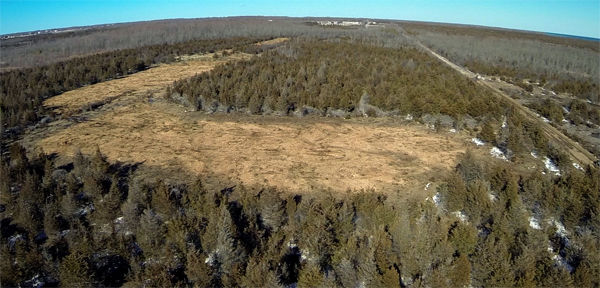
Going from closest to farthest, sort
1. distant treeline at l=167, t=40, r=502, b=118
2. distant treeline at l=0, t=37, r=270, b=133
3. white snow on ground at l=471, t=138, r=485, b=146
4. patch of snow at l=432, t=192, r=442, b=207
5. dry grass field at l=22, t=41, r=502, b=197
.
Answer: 1. patch of snow at l=432, t=192, r=442, b=207
2. dry grass field at l=22, t=41, r=502, b=197
3. white snow on ground at l=471, t=138, r=485, b=146
4. distant treeline at l=0, t=37, r=270, b=133
5. distant treeline at l=167, t=40, r=502, b=118

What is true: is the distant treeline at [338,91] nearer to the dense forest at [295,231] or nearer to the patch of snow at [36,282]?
the dense forest at [295,231]

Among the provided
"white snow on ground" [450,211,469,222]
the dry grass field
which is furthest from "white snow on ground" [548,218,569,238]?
the dry grass field

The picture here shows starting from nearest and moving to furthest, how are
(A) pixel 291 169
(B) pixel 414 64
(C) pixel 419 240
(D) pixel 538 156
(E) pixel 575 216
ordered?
(C) pixel 419 240 → (E) pixel 575 216 → (A) pixel 291 169 → (D) pixel 538 156 → (B) pixel 414 64

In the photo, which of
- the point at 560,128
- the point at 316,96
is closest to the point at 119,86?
the point at 316,96

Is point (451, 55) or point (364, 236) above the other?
point (451, 55)

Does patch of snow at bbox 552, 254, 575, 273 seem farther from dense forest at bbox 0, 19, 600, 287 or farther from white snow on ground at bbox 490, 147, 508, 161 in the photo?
white snow on ground at bbox 490, 147, 508, 161

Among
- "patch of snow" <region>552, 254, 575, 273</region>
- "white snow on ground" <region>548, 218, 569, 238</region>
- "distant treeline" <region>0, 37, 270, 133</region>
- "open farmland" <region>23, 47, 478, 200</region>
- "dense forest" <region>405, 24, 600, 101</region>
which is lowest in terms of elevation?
"patch of snow" <region>552, 254, 575, 273</region>

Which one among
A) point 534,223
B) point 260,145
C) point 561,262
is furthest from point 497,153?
point 260,145

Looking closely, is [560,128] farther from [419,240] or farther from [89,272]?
[89,272]

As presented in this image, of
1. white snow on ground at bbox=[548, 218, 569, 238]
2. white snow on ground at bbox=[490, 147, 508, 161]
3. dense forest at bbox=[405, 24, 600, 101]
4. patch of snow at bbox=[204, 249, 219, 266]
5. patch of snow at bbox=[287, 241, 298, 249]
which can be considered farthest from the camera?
dense forest at bbox=[405, 24, 600, 101]
